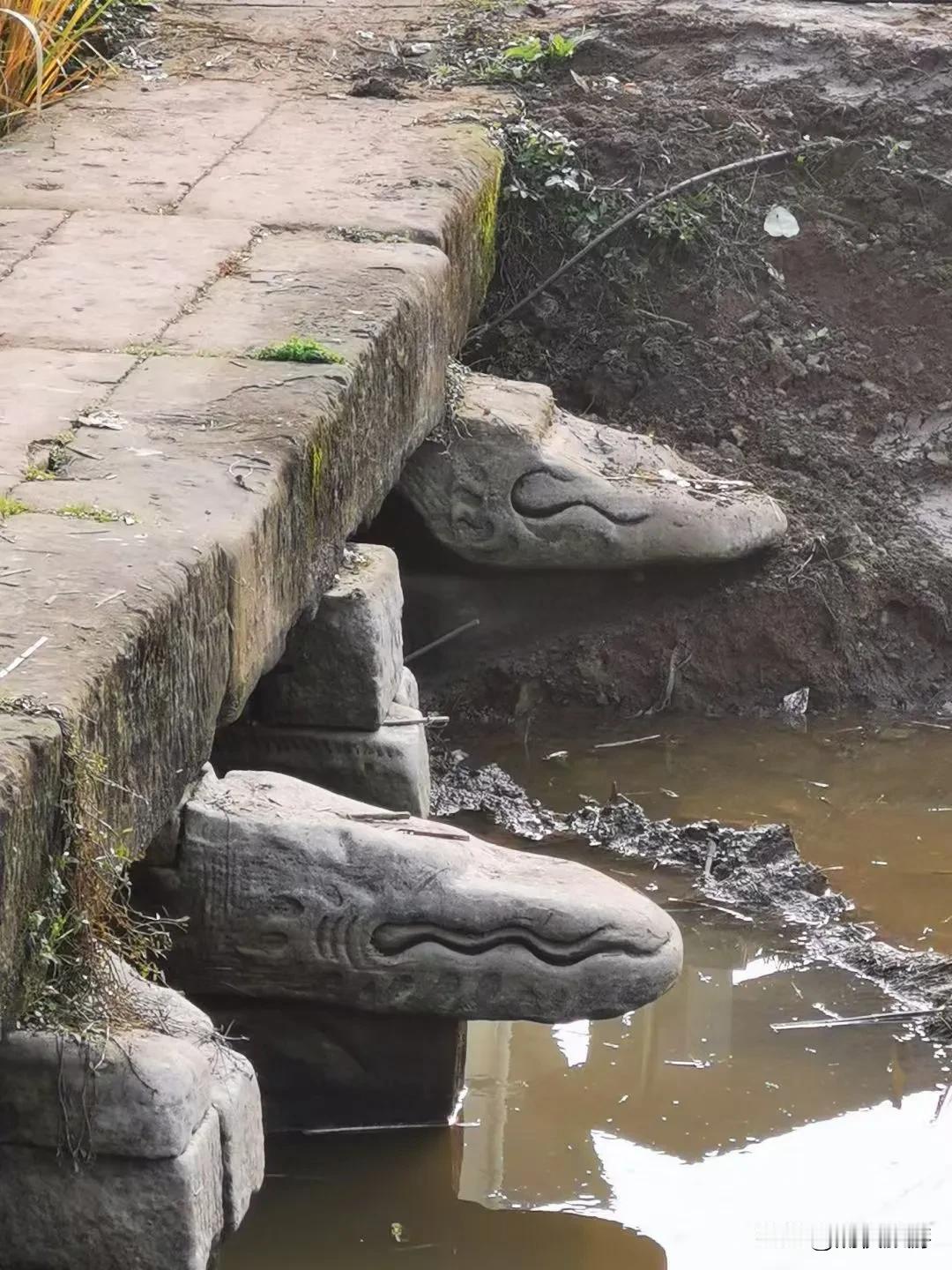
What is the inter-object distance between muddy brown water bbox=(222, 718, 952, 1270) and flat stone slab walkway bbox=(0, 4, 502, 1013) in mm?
754

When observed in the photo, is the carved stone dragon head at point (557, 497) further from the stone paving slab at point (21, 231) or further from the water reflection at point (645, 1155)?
the water reflection at point (645, 1155)

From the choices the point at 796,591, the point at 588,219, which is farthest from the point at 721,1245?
the point at 588,219

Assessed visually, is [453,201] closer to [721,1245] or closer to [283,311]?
[283,311]

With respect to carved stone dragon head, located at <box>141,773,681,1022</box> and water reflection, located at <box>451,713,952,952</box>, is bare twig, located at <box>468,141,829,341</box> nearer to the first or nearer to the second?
water reflection, located at <box>451,713,952,952</box>

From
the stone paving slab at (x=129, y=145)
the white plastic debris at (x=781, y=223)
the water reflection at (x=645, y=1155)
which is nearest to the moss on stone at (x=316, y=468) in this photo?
the water reflection at (x=645, y=1155)

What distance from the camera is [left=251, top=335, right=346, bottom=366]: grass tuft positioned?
314 cm

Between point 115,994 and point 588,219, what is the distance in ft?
10.5

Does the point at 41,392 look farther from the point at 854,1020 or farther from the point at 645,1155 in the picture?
the point at 854,1020

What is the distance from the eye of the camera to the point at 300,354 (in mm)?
3154

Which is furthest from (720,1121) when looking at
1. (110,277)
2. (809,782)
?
(110,277)

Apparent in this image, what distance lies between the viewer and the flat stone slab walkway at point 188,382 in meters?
2.17

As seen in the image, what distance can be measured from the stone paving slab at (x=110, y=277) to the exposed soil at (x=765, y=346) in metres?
1.13

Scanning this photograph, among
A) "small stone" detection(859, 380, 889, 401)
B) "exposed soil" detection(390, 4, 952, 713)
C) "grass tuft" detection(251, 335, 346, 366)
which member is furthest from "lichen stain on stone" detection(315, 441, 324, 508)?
"small stone" detection(859, 380, 889, 401)

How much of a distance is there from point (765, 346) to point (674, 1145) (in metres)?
2.50
